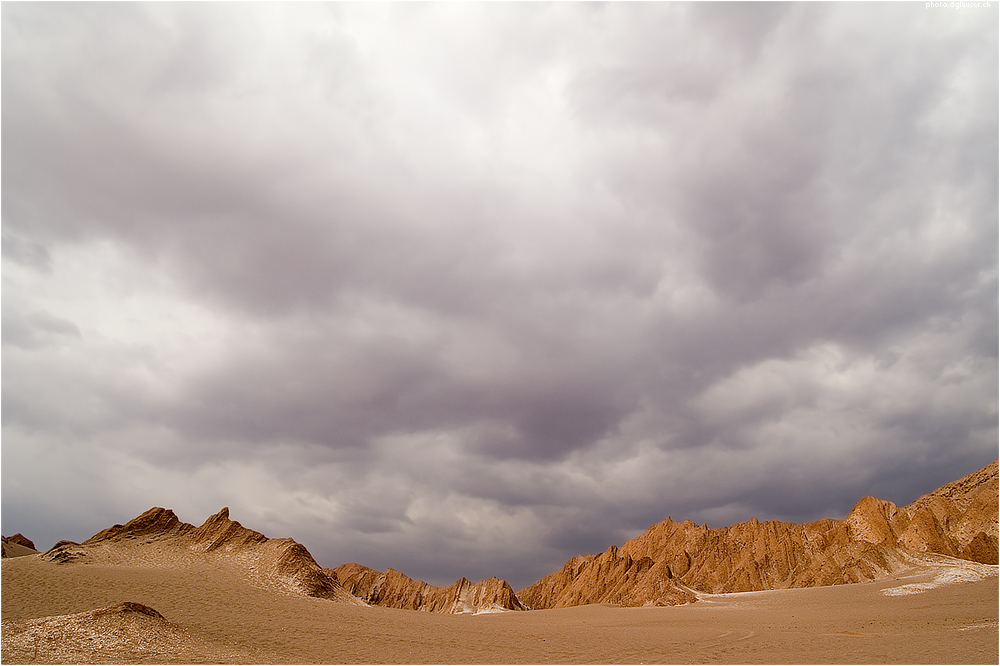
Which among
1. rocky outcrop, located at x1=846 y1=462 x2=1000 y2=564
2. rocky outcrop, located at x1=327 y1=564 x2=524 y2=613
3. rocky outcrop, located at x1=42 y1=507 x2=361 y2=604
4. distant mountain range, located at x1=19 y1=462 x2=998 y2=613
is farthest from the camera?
rocky outcrop, located at x1=327 y1=564 x2=524 y2=613

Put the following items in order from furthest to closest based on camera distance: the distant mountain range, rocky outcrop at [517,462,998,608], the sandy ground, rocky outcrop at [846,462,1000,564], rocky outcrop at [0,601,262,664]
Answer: rocky outcrop at [517,462,998,608] → rocky outcrop at [846,462,1000,564] → the distant mountain range → the sandy ground → rocky outcrop at [0,601,262,664]

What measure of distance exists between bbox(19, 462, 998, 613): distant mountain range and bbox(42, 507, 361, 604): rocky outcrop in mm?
130

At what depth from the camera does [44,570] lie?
47125 millimetres

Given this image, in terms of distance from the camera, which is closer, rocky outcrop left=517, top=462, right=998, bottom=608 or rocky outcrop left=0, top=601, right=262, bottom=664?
rocky outcrop left=0, top=601, right=262, bottom=664

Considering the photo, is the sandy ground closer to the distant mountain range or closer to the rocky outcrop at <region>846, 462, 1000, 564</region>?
the distant mountain range

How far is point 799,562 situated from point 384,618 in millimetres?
95608

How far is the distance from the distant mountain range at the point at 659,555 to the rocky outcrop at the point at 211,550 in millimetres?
130

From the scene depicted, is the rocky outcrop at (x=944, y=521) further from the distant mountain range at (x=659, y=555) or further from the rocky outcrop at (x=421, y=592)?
the rocky outcrop at (x=421, y=592)

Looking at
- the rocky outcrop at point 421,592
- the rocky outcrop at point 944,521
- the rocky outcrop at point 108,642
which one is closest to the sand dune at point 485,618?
the rocky outcrop at point 108,642

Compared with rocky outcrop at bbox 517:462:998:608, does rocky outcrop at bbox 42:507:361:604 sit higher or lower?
higher

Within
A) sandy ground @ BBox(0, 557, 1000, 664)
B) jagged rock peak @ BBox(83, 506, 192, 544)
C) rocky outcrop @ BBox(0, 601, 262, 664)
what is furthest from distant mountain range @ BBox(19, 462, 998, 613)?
rocky outcrop @ BBox(0, 601, 262, 664)

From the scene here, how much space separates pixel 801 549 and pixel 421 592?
92014mm

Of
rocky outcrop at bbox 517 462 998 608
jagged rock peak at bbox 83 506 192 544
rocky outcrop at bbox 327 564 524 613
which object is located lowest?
rocky outcrop at bbox 327 564 524 613

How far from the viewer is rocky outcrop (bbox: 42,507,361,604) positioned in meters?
58.7
